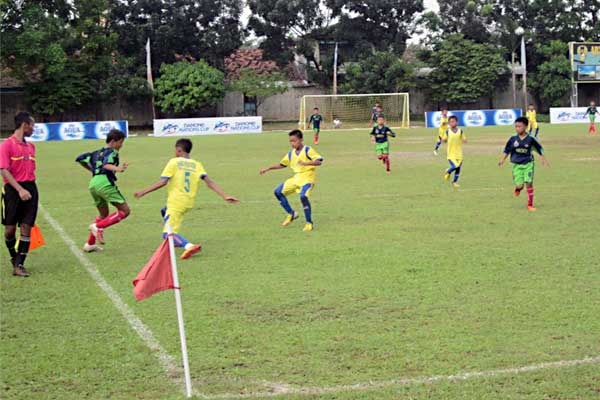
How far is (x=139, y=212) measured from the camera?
15.2 m

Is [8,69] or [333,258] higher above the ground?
[8,69]

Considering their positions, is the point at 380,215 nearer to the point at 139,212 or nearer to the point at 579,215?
the point at 579,215

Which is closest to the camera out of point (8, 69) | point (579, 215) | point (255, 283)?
point (255, 283)

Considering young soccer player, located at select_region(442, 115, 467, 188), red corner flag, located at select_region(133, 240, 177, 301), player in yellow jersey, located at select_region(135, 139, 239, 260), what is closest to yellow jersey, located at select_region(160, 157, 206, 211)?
player in yellow jersey, located at select_region(135, 139, 239, 260)

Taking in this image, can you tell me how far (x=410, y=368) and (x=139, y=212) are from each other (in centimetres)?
1014

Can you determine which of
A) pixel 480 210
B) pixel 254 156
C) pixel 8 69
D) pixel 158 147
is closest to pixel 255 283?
pixel 480 210

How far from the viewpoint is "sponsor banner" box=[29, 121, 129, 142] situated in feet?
143

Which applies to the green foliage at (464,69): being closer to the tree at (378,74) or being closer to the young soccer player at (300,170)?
the tree at (378,74)

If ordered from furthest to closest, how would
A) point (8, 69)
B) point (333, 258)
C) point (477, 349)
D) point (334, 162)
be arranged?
point (8, 69) < point (334, 162) < point (333, 258) < point (477, 349)

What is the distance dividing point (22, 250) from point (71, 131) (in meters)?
35.8

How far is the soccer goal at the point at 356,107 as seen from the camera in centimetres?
5519

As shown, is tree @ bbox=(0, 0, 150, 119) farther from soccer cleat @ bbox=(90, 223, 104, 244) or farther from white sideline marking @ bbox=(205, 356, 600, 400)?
white sideline marking @ bbox=(205, 356, 600, 400)

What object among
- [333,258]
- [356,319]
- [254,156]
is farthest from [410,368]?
[254,156]

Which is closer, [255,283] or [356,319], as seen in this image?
[356,319]
